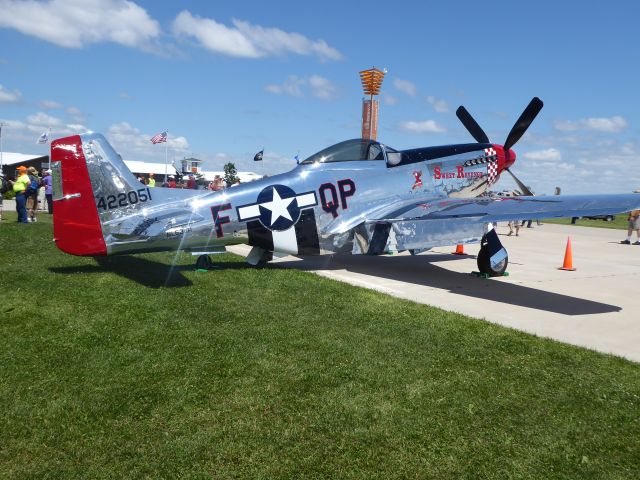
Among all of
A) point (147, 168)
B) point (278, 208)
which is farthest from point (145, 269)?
point (147, 168)

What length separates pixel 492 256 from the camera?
10.7 metres

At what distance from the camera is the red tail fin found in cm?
836

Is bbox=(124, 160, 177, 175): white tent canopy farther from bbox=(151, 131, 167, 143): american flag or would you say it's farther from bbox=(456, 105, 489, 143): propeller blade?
bbox=(456, 105, 489, 143): propeller blade

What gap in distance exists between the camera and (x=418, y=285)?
985 centimetres

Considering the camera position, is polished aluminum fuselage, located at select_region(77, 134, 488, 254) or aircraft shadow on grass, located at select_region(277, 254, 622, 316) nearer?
aircraft shadow on grass, located at select_region(277, 254, 622, 316)

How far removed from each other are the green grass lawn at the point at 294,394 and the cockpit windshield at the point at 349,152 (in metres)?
4.31

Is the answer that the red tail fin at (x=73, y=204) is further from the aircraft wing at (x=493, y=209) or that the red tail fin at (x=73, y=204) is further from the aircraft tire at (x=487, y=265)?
the aircraft tire at (x=487, y=265)

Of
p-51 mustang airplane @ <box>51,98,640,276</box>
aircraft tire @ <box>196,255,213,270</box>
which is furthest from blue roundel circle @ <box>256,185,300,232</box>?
aircraft tire @ <box>196,255,213,270</box>

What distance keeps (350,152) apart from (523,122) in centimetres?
577

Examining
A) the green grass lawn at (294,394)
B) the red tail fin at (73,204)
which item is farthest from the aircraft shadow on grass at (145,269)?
the green grass lawn at (294,394)

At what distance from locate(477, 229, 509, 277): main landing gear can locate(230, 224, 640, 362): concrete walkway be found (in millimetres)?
239

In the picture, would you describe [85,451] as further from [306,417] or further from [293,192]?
[293,192]

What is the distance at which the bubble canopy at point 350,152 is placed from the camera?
35.6 ft

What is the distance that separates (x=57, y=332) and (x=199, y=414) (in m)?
2.81
